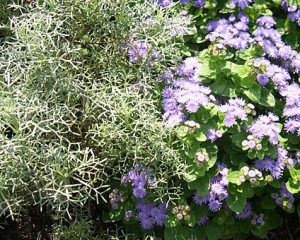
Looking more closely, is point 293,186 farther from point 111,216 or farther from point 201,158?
point 111,216

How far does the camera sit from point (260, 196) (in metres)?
2.66

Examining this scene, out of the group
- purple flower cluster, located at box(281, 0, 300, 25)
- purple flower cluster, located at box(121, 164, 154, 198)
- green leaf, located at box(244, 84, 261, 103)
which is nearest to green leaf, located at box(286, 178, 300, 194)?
green leaf, located at box(244, 84, 261, 103)

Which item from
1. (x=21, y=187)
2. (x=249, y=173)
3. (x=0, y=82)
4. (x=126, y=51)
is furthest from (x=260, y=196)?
(x=0, y=82)

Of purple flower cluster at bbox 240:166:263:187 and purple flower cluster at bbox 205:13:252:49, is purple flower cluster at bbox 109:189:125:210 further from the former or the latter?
purple flower cluster at bbox 205:13:252:49

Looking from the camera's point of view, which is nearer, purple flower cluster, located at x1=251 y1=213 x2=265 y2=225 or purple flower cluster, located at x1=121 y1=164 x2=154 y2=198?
purple flower cluster, located at x1=121 y1=164 x2=154 y2=198

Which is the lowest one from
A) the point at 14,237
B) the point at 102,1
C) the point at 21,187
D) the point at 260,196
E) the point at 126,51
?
the point at 14,237

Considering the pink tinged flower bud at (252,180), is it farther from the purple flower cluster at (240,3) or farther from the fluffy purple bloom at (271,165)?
the purple flower cluster at (240,3)

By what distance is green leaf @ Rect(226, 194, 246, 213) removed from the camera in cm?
244

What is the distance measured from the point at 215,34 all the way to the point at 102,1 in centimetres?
51

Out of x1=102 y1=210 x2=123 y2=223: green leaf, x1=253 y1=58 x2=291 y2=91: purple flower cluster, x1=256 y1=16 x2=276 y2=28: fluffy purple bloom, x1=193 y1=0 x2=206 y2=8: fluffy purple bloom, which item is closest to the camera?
A: x1=253 y1=58 x2=291 y2=91: purple flower cluster

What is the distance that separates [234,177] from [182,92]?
1.34 feet

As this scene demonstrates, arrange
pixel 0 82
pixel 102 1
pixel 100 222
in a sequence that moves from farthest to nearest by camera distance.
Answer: pixel 100 222, pixel 102 1, pixel 0 82

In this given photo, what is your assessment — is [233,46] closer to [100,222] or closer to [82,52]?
[82,52]

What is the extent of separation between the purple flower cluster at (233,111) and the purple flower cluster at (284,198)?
367mm
